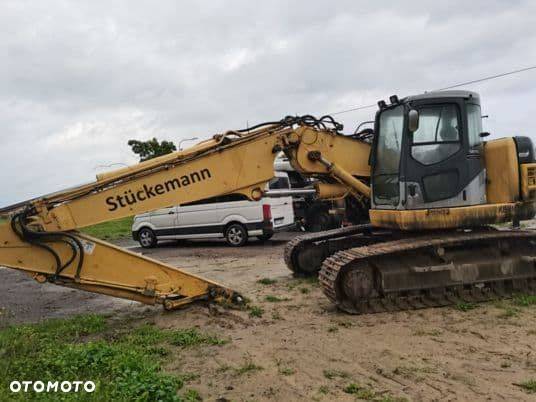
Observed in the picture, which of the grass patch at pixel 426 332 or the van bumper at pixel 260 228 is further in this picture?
the van bumper at pixel 260 228

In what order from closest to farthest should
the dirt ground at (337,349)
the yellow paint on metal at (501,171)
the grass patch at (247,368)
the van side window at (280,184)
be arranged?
the dirt ground at (337,349), the grass patch at (247,368), the yellow paint on metal at (501,171), the van side window at (280,184)

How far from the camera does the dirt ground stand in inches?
178

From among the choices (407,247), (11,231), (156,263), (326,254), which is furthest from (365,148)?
(11,231)

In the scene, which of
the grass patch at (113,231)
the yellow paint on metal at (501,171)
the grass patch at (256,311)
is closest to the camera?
the grass patch at (256,311)

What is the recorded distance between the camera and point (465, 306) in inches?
280

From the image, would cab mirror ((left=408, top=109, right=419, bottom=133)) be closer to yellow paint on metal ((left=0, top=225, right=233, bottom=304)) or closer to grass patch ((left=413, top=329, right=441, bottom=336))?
grass patch ((left=413, top=329, right=441, bottom=336))

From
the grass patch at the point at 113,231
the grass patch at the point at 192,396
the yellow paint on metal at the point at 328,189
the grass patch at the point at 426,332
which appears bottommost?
the grass patch at the point at 426,332

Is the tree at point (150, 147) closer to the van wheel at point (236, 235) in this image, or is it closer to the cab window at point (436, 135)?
the van wheel at point (236, 235)

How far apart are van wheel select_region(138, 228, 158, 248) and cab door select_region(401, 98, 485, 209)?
1141 cm

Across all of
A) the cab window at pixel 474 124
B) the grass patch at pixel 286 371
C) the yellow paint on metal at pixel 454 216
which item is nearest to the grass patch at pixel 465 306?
the yellow paint on metal at pixel 454 216

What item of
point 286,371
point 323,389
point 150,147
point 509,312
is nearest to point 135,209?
point 286,371

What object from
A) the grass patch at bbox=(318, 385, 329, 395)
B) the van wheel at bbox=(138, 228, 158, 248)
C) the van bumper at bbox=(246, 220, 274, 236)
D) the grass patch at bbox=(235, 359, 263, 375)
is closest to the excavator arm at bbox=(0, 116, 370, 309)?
the grass patch at bbox=(235, 359, 263, 375)

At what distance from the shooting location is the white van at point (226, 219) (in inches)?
603

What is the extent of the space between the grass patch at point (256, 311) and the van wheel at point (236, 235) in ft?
26.7
